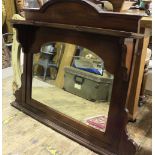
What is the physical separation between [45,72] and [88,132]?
709 millimetres

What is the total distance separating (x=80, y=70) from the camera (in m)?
1.81

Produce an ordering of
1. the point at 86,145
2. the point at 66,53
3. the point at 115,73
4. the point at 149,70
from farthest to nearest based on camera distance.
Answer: the point at 149,70 < the point at 66,53 < the point at 86,145 < the point at 115,73

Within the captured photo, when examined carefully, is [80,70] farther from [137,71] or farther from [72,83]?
[137,71]

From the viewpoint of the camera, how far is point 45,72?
1.96 m

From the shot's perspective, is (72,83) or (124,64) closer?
(124,64)

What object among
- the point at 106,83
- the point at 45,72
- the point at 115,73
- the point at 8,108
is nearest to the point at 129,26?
the point at 115,73

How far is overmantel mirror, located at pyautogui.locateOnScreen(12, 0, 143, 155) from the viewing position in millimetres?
1298

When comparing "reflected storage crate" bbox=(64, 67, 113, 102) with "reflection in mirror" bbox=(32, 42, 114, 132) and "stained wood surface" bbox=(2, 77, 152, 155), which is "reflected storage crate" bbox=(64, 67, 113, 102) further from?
"stained wood surface" bbox=(2, 77, 152, 155)

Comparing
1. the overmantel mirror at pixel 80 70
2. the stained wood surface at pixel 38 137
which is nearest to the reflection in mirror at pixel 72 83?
the overmantel mirror at pixel 80 70

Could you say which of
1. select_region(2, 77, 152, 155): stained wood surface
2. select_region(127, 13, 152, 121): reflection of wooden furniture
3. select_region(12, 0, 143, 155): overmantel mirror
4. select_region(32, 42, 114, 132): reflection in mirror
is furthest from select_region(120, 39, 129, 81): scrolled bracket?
select_region(2, 77, 152, 155): stained wood surface

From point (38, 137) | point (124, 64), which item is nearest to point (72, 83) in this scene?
point (38, 137)

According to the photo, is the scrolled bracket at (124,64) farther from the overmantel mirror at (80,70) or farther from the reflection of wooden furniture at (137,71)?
the reflection of wooden furniture at (137,71)

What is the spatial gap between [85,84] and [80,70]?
0.12 m

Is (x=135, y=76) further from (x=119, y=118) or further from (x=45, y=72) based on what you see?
(x=45, y=72)
